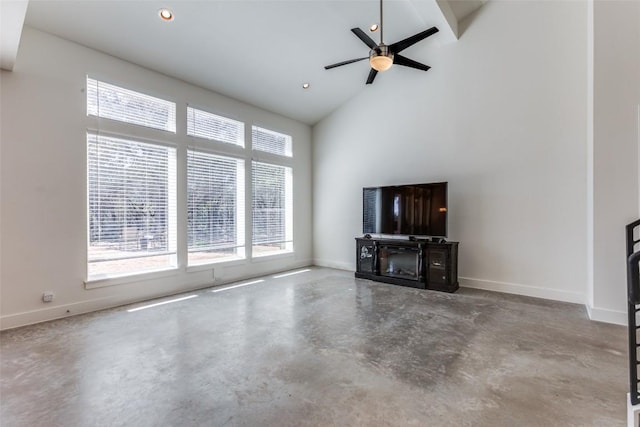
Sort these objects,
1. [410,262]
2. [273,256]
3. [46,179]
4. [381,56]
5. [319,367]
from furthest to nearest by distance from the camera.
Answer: [273,256] → [410,262] → [46,179] → [381,56] → [319,367]

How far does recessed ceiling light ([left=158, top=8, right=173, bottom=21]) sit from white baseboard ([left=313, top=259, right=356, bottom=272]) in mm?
5036

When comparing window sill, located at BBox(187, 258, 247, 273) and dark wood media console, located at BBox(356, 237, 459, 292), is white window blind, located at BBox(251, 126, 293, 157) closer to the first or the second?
window sill, located at BBox(187, 258, 247, 273)

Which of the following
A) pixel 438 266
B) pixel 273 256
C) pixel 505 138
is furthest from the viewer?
pixel 273 256

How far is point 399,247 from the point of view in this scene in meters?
5.09

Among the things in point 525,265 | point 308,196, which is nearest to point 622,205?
point 525,265

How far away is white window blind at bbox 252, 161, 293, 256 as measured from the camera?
5.82 metres

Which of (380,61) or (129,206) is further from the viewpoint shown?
(129,206)

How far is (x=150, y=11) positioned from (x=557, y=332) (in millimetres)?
5650

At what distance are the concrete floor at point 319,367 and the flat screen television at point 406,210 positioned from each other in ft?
4.87

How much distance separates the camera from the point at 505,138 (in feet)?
14.8

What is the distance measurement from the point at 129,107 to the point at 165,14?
4.49ft

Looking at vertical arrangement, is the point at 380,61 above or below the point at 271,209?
above

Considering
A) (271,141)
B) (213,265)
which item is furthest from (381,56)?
(213,265)

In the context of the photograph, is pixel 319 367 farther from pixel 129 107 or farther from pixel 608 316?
pixel 129 107
